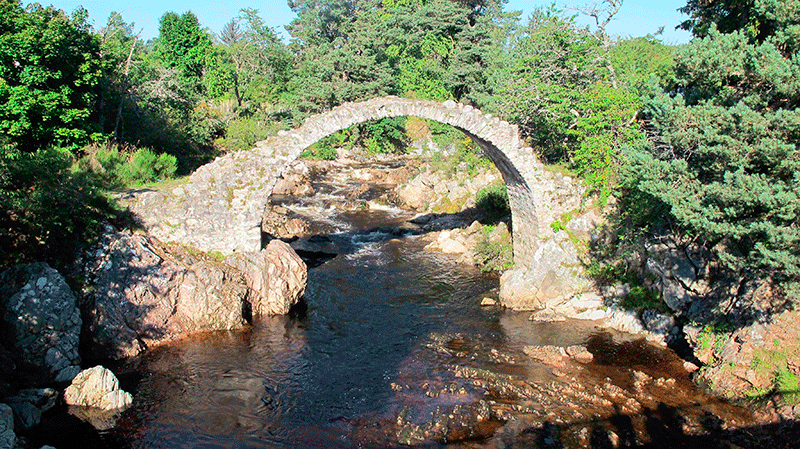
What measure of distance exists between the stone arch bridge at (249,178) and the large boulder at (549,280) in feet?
6.80

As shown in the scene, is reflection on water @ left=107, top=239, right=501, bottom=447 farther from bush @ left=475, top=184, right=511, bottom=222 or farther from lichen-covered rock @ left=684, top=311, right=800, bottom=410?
lichen-covered rock @ left=684, top=311, right=800, bottom=410

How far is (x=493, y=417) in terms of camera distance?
8711 millimetres

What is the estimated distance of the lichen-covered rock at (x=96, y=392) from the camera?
8.93 m

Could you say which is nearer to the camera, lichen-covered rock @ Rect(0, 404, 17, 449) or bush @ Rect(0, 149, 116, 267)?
lichen-covered rock @ Rect(0, 404, 17, 449)

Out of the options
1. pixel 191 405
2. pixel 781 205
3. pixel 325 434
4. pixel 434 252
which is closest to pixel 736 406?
pixel 781 205

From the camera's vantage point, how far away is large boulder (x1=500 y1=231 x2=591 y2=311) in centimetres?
1376

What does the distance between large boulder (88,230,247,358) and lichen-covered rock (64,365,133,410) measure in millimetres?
1695

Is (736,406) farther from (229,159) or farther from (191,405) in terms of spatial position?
(229,159)

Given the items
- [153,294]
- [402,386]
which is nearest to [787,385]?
[402,386]

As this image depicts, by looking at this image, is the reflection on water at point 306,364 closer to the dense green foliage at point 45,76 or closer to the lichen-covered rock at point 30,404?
the lichen-covered rock at point 30,404

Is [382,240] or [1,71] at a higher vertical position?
[1,71]

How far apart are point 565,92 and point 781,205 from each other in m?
8.43

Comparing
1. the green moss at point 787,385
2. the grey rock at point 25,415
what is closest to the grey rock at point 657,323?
the green moss at point 787,385

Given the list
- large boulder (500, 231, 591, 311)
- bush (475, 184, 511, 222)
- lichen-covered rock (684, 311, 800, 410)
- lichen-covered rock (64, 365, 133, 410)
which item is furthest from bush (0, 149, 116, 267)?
lichen-covered rock (684, 311, 800, 410)
